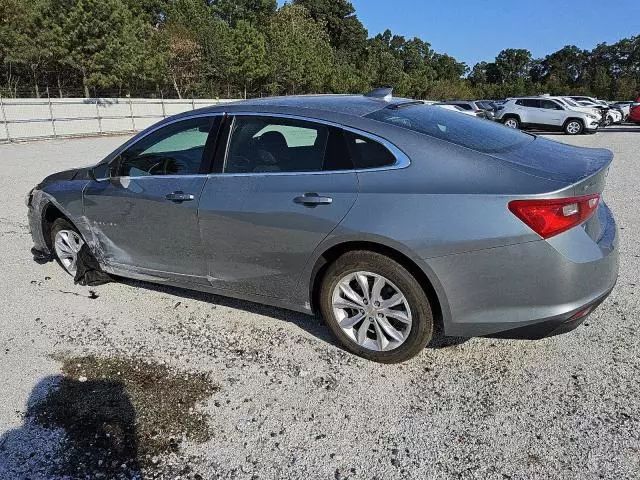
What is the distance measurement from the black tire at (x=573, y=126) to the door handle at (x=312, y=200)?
23.6 m

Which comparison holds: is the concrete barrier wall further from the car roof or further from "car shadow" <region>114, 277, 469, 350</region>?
the car roof

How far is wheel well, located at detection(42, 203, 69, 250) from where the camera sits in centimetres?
465

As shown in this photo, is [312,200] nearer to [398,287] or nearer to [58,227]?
[398,287]

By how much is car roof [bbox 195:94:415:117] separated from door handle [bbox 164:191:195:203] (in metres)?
0.63

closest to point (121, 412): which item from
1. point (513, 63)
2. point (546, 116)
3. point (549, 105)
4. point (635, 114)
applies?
point (546, 116)

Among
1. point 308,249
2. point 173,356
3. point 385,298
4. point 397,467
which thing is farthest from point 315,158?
point 397,467

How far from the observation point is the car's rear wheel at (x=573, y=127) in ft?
75.9

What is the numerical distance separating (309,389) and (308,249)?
2.73ft

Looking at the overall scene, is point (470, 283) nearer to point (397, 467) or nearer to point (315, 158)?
point (397, 467)

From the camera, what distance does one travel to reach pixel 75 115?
84.2 ft

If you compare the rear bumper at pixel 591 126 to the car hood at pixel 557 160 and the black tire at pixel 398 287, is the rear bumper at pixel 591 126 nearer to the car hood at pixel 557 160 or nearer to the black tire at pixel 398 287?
the car hood at pixel 557 160

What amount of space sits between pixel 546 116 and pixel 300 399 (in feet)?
79.4

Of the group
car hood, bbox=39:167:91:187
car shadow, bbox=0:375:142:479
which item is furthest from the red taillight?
car hood, bbox=39:167:91:187

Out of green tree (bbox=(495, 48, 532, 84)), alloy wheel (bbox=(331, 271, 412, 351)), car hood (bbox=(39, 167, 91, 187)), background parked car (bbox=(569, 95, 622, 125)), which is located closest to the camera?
alloy wheel (bbox=(331, 271, 412, 351))
